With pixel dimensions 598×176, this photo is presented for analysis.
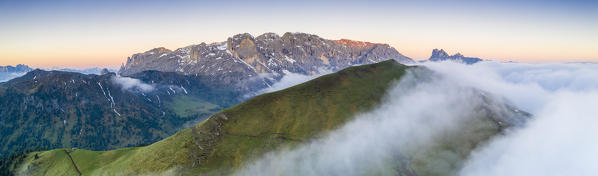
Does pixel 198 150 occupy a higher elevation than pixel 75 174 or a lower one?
higher

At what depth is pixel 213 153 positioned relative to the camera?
646ft

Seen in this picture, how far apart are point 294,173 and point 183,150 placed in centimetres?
8265

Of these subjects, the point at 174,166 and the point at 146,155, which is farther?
the point at 146,155

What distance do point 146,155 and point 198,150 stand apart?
38496 millimetres

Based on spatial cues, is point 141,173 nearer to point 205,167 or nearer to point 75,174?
point 205,167

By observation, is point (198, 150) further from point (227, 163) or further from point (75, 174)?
point (75, 174)

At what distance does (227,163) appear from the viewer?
629ft

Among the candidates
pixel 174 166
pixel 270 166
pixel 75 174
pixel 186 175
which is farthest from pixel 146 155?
pixel 270 166

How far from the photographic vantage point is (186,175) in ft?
579

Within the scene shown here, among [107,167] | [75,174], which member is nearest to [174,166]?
[107,167]

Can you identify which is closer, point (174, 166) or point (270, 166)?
point (174, 166)

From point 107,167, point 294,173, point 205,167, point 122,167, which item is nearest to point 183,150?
point 205,167

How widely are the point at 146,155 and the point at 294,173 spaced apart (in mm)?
109423

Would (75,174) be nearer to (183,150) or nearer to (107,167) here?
(107,167)
